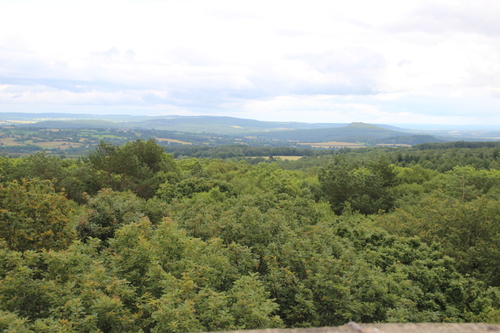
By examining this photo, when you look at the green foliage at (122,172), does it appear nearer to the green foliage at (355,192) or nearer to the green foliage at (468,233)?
the green foliage at (355,192)

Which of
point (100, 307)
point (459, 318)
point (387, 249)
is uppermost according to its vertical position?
point (100, 307)

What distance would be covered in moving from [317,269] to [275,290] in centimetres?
151

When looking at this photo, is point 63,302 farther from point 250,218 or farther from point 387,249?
point 387,249

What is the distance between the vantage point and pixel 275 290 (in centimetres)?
897

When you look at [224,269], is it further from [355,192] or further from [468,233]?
[355,192]

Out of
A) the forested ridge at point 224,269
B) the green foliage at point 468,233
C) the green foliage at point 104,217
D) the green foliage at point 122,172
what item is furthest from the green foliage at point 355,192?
the green foliage at point 104,217

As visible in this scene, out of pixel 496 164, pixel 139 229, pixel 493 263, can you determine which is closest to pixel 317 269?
pixel 139 229

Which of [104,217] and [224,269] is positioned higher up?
[104,217]

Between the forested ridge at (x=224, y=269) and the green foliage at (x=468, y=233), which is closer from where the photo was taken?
the forested ridge at (x=224, y=269)

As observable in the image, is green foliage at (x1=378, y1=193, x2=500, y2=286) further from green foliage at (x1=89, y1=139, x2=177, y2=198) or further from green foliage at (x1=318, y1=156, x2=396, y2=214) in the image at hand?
green foliage at (x1=89, y1=139, x2=177, y2=198)

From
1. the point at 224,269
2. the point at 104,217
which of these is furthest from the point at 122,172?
the point at 224,269

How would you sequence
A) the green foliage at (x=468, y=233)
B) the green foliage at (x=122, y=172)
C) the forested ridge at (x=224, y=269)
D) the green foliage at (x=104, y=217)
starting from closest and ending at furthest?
the forested ridge at (x=224, y=269)
the green foliage at (x=104, y=217)
the green foliage at (x=468, y=233)
the green foliage at (x=122, y=172)

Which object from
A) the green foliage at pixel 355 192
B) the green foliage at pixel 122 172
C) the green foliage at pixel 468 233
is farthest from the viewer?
the green foliage at pixel 355 192

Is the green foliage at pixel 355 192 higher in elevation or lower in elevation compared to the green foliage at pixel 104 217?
lower
